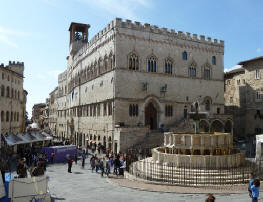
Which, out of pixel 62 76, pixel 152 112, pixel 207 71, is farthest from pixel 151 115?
pixel 62 76

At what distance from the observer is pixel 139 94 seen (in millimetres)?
33031

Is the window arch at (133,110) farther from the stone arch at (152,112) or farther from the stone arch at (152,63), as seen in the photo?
the stone arch at (152,63)

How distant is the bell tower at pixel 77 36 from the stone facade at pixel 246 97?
96.8 ft

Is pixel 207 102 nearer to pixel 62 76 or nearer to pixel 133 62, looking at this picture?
pixel 133 62

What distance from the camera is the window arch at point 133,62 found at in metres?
33.0

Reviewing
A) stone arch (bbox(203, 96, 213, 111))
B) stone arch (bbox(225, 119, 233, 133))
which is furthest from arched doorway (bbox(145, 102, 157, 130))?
stone arch (bbox(225, 119, 233, 133))

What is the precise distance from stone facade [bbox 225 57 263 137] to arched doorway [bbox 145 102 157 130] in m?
18.2

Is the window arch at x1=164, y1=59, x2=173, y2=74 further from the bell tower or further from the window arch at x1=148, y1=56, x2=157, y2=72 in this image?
the bell tower

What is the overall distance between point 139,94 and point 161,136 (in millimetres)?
6462

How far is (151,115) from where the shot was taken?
34375 mm

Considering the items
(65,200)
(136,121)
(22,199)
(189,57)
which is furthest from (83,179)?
(189,57)

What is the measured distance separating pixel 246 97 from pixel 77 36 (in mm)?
34056

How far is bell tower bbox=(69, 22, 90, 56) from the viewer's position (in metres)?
50.9

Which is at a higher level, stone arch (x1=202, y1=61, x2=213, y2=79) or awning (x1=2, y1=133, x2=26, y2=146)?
stone arch (x1=202, y1=61, x2=213, y2=79)
